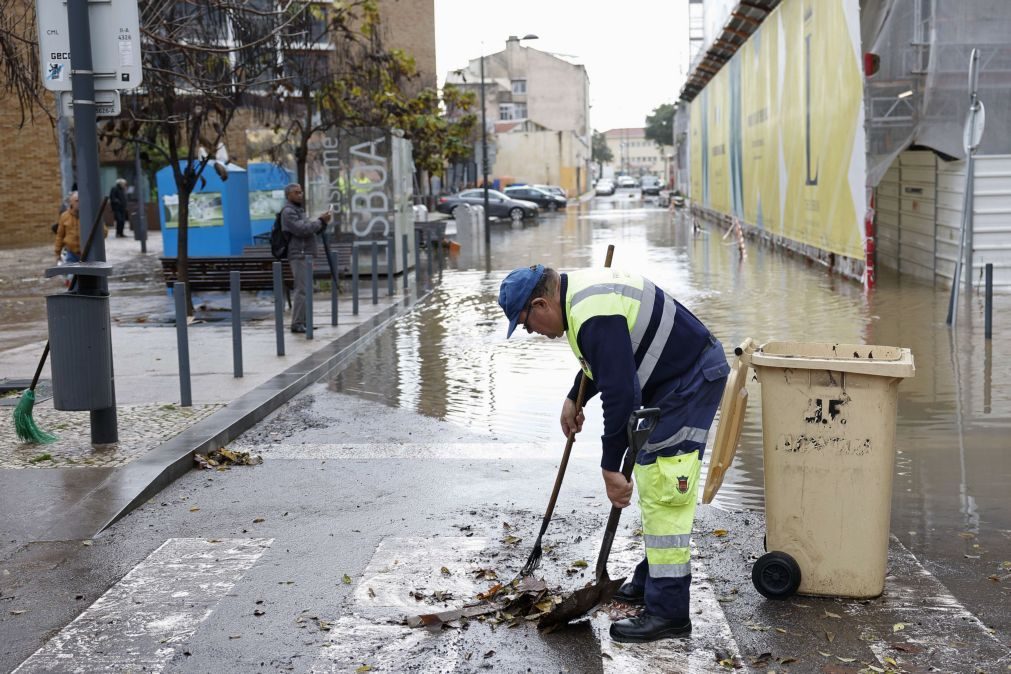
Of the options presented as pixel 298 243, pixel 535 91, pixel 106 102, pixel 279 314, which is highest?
pixel 535 91

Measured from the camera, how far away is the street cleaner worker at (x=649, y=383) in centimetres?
436

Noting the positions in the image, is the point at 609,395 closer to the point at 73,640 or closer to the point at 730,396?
the point at 730,396

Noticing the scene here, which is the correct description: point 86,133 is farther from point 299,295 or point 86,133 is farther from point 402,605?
point 299,295

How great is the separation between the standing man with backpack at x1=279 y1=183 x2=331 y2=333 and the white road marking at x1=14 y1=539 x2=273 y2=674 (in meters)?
7.86

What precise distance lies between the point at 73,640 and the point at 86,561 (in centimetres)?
104

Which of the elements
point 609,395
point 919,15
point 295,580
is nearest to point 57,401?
point 295,580

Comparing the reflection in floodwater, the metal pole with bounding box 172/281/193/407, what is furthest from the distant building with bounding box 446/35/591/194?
the metal pole with bounding box 172/281/193/407

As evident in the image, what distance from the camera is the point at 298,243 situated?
1403cm

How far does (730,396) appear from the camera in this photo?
4820 millimetres

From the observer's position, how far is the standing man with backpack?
45.1 feet

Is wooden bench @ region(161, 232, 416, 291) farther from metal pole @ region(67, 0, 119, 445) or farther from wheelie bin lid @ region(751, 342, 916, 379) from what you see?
wheelie bin lid @ region(751, 342, 916, 379)

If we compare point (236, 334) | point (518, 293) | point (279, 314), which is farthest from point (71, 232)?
point (518, 293)

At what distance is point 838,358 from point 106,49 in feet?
17.4

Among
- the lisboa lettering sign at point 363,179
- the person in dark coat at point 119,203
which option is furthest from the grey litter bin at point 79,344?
the person in dark coat at point 119,203
